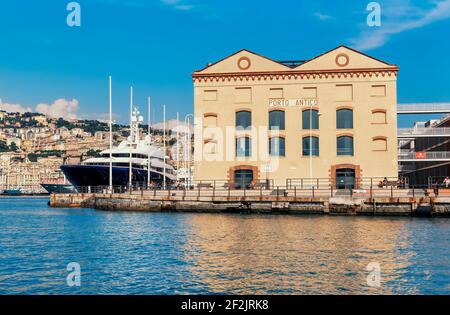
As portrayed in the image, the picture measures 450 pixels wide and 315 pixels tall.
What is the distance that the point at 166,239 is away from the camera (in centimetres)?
2620

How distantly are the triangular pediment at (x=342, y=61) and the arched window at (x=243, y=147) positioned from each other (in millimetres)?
8913

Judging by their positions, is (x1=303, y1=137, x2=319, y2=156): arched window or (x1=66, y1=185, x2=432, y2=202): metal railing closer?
(x1=66, y1=185, x2=432, y2=202): metal railing

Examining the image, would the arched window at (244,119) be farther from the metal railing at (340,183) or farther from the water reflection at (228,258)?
the water reflection at (228,258)

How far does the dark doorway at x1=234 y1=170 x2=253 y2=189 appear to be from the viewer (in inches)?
2119

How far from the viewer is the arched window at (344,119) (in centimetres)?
5394

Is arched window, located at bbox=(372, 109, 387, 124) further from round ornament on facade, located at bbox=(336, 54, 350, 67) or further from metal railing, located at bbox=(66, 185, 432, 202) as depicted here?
metal railing, located at bbox=(66, 185, 432, 202)

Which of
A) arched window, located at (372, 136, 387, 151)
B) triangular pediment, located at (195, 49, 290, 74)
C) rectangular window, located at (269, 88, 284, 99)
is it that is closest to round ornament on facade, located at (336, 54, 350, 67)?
triangular pediment, located at (195, 49, 290, 74)

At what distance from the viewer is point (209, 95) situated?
5547 centimetres

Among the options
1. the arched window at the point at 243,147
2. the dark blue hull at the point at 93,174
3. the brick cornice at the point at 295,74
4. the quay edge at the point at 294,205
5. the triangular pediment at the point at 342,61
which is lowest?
the quay edge at the point at 294,205

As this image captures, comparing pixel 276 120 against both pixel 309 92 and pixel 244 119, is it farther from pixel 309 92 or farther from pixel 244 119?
pixel 309 92

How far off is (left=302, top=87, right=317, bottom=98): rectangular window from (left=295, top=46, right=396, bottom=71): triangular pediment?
Result: 1.92 meters

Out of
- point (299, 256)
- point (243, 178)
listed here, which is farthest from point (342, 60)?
point (299, 256)

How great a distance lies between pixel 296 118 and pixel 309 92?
116 inches

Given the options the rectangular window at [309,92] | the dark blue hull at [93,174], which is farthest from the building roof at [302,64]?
the dark blue hull at [93,174]
